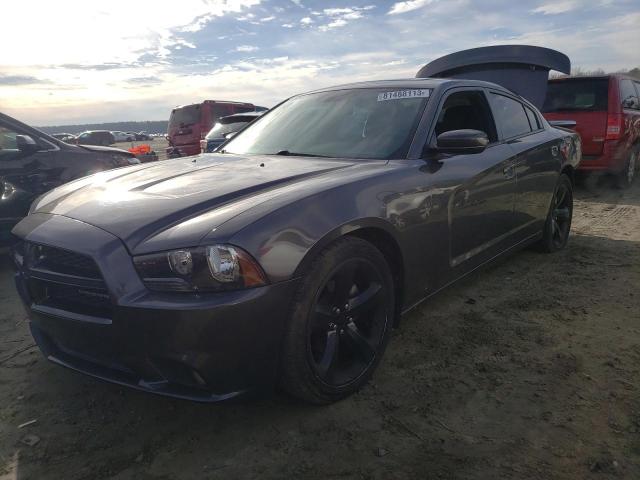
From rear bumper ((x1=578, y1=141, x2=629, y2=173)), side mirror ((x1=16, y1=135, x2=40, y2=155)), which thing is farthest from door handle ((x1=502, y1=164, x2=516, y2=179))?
rear bumper ((x1=578, y1=141, x2=629, y2=173))

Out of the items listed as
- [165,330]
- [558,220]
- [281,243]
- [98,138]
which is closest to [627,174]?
[558,220]

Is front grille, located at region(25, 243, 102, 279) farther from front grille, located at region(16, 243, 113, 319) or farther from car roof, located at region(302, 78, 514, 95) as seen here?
car roof, located at region(302, 78, 514, 95)

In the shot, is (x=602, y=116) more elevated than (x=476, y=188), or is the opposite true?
(x=602, y=116)

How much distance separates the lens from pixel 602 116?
7.34 metres

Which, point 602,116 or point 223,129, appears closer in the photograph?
point 602,116

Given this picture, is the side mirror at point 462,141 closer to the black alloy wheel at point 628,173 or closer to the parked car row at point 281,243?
the parked car row at point 281,243

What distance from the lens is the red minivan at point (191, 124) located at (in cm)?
1258

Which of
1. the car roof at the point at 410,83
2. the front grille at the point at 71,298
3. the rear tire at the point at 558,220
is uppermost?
the car roof at the point at 410,83

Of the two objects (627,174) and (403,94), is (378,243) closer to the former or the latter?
(403,94)

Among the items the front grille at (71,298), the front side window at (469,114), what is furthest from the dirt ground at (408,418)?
the front side window at (469,114)

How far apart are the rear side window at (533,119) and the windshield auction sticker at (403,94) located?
5.45ft

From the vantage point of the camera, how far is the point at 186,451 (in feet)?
6.87

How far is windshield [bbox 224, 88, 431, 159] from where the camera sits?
299 centimetres

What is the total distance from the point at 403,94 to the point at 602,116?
18.2 feet
